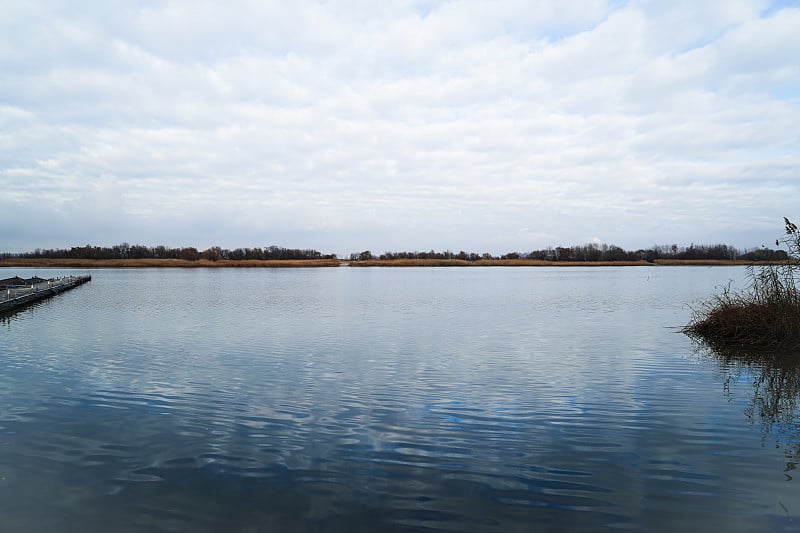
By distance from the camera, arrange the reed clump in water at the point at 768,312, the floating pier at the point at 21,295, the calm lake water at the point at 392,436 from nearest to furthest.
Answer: the calm lake water at the point at 392,436 < the reed clump in water at the point at 768,312 < the floating pier at the point at 21,295

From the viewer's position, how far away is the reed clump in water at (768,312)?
13477mm

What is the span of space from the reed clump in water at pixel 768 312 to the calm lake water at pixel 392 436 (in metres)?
1.54

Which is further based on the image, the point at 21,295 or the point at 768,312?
the point at 21,295

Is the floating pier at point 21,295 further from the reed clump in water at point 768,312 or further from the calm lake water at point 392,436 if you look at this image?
the reed clump in water at point 768,312

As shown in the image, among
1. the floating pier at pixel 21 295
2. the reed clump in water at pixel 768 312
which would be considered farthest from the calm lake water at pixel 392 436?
the floating pier at pixel 21 295

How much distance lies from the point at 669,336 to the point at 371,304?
1401 centimetres

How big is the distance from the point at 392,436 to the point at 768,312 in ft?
39.3

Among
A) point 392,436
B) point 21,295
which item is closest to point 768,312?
point 392,436

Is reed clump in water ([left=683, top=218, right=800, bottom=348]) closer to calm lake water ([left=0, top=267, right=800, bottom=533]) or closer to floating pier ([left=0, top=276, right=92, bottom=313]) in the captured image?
calm lake water ([left=0, top=267, right=800, bottom=533])

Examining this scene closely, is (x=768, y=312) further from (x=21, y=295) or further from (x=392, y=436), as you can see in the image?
(x=21, y=295)

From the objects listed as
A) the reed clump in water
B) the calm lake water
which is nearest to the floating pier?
the calm lake water

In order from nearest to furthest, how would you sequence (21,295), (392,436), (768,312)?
(392,436)
(768,312)
(21,295)

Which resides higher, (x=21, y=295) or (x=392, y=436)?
(x=21, y=295)

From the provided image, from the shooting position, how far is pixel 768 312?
14.0 meters
